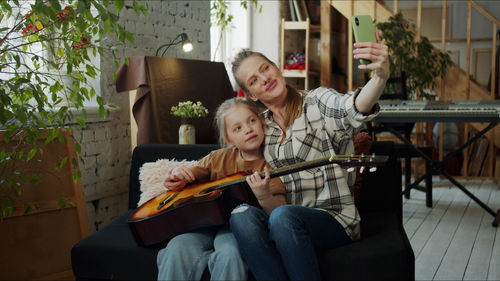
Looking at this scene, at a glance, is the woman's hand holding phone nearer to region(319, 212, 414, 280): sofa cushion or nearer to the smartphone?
the smartphone

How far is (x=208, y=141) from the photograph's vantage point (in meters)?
3.33

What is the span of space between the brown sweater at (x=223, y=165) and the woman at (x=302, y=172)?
0.06 meters

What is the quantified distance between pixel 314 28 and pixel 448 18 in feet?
6.57

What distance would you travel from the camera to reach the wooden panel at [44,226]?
2.37m

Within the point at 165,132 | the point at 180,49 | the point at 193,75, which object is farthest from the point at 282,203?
the point at 180,49

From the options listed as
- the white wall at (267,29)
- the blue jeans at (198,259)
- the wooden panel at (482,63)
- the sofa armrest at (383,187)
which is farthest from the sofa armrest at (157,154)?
the wooden panel at (482,63)

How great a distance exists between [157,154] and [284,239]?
3.07ft

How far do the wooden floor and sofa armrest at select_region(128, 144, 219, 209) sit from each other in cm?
129

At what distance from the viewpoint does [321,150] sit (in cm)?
185

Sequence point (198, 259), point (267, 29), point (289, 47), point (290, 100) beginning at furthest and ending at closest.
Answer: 1. point (289, 47)
2. point (267, 29)
3. point (290, 100)
4. point (198, 259)

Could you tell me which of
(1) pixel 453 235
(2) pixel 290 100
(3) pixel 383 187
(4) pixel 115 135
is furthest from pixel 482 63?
(2) pixel 290 100

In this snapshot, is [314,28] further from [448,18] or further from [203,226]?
[203,226]

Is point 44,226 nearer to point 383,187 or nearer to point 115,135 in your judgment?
point 115,135

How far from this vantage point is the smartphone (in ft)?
5.23
